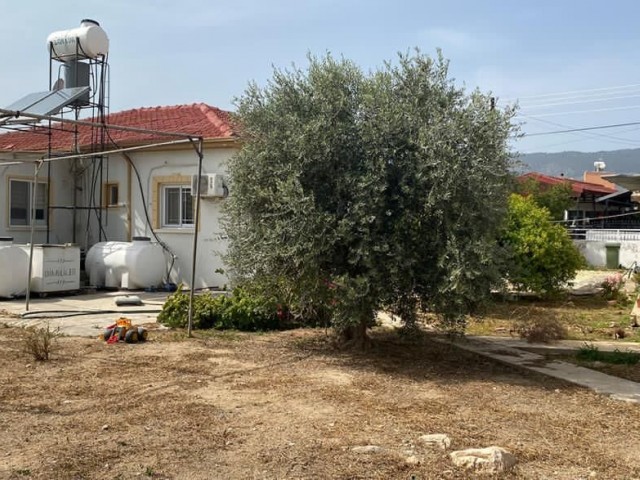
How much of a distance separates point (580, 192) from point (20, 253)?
124 feet

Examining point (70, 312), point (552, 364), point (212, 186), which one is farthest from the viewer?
point (212, 186)

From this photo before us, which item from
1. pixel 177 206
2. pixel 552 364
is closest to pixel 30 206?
pixel 177 206

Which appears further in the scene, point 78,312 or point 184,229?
point 184,229

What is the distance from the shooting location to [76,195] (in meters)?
17.6

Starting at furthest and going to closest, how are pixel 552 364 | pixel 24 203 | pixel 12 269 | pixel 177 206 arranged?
pixel 24 203
pixel 177 206
pixel 12 269
pixel 552 364

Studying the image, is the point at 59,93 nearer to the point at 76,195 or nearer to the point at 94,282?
the point at 76,195

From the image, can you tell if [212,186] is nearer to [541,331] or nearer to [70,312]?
[70,312]

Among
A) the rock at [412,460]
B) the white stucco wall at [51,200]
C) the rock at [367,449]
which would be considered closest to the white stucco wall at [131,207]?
the white stucco wall at [51,200]

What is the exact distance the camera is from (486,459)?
4602 millimetres

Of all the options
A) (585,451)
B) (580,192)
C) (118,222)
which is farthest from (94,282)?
(580,192)

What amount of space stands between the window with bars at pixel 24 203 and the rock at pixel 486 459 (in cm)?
1415

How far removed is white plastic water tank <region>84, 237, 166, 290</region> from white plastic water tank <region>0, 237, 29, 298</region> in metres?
1.96

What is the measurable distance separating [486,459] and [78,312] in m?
8.83

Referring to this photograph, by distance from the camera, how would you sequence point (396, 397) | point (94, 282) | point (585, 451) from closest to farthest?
point (585, 451), point (396, 397), point (94, 282)
